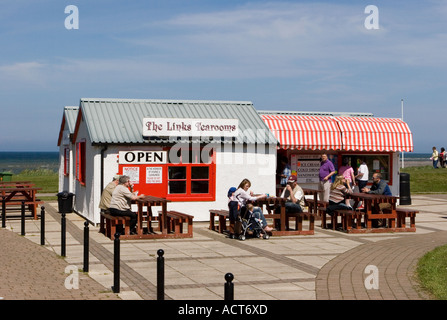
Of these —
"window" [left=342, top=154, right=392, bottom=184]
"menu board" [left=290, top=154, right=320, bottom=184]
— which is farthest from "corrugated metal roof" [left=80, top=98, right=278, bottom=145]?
"window" [left=342, top=154, right=392, bottom=184]

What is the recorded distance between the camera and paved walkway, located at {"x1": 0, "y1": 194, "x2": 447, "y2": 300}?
32.1 feet

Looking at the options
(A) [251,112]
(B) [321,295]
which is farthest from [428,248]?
(A) [251,112]

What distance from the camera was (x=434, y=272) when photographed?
1118 cm

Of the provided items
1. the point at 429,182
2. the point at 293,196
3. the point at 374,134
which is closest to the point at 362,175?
the point at 374,134

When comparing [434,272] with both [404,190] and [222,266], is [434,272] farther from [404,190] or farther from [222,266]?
[404,190]

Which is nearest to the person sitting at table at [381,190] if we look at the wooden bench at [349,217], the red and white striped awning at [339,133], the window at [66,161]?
the wooden bench at [349,217]

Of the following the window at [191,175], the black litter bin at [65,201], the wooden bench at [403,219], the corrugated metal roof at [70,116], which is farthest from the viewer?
the corrugated metal roof at [70,116]

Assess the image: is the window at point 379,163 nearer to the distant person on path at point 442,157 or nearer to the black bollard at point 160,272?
the black bollard at point 160,272

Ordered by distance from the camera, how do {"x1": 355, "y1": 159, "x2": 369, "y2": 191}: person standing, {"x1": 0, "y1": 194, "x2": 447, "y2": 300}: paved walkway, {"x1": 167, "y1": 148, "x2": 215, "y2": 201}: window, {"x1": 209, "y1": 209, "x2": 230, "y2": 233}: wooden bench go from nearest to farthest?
{"x1": 0, "y1": 194, "x2": 447, "y2": 300}: paved walkway
{"x1": 209, "y1": 209, "x2": 230, "y2": 233}: wooden bench
{"x1": 167, "y1": 148, "x2": 215, "y2": 201}: window
{"x1": 355, "y1": 159, "x2": 369, "y2": 191}: person standing

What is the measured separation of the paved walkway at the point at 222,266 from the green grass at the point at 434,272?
7.4 inches

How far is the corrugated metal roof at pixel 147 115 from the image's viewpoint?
769 inches

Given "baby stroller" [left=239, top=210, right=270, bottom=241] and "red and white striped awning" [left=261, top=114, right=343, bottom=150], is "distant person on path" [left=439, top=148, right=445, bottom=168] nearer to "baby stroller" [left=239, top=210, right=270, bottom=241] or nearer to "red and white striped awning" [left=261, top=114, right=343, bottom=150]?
"red and white striped awning" [left=261, top=114, right=343, bottom=150]

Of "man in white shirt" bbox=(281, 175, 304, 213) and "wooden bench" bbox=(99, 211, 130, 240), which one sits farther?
"man in white shirt" bbox=(281, 175, 304, 213)
